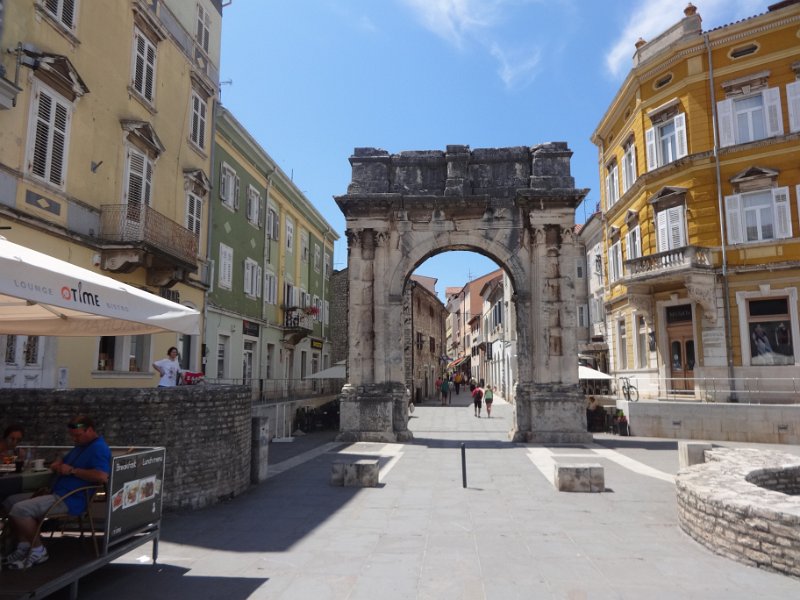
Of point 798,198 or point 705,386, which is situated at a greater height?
point 798,198

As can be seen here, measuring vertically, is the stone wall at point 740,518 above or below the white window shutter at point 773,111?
below

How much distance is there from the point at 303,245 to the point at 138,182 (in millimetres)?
16429

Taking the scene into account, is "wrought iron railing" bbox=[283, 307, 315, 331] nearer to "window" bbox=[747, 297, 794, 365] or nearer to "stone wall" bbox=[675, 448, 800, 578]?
"window" bbox=[747, 297, 794, 365]

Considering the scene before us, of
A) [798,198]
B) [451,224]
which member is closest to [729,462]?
[451,224]

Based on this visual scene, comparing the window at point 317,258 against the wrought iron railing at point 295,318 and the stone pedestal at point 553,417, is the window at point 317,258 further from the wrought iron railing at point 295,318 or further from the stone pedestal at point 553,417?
the stone pedestal at point 553,417

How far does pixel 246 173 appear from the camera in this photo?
2431 centimetres

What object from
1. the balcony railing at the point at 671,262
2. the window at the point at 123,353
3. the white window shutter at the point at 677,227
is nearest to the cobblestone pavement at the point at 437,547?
A: the window at the point at 123,353

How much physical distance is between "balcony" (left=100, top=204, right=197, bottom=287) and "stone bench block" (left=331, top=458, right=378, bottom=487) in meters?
7.96

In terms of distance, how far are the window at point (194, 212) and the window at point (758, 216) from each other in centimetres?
1905

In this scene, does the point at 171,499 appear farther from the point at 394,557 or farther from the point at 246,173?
the point at 246,173

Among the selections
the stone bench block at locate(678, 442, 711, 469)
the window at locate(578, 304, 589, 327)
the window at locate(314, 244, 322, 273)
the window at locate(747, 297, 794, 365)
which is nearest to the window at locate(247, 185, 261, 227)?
the window at locate(314, 244, 322, 273)

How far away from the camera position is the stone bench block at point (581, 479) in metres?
10.2

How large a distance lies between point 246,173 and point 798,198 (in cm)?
2101

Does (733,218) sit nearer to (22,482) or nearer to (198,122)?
(198,122)
